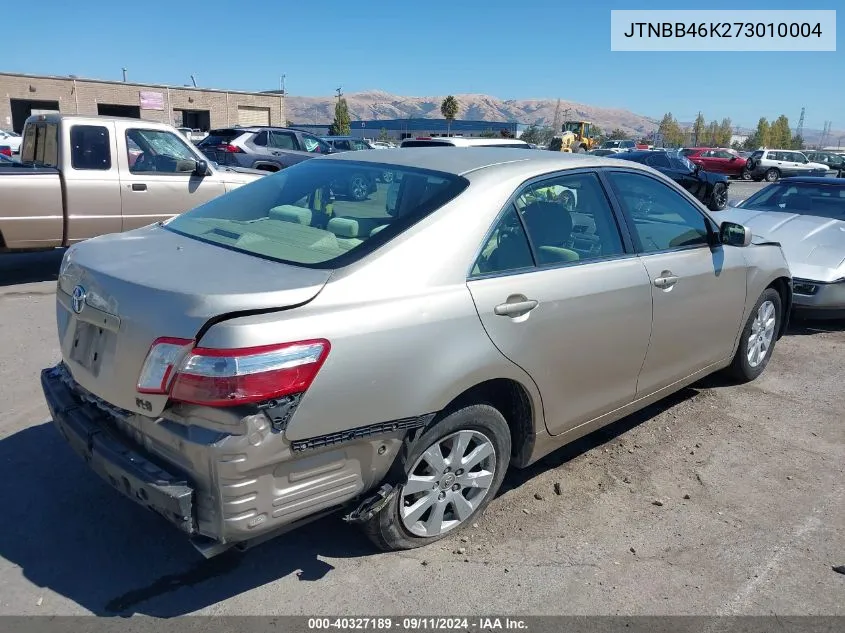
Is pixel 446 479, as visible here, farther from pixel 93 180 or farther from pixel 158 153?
pixel 158 153

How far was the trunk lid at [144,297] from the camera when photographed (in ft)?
7.63

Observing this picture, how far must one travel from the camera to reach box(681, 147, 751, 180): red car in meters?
34.6

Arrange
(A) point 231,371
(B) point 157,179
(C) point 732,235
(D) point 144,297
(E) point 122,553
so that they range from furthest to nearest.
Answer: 1. (B) point 157,179
2. (C) point 732,235
3. (E) point 122,553
4. (D) point 144,297
5. (A) point 231,371

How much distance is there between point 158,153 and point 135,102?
4576 centimetres

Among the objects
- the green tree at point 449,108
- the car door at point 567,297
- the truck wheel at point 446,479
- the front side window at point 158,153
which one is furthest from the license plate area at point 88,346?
the green tree at point 449,108

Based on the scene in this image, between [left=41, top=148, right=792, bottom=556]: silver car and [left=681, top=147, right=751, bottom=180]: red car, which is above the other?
[left=681, top=147, right=751, bottom=180]: red car

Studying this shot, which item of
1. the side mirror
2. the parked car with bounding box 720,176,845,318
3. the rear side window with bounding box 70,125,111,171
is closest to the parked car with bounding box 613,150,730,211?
the parked car with bounding box 720,176,845,318

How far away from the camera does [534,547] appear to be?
3100 mm

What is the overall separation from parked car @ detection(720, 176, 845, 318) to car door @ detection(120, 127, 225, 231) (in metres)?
6.24

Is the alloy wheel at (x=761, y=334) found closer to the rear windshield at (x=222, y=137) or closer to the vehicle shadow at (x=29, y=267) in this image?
the vehicle shadow at (x=29, y=267)

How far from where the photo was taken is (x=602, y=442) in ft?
13.8

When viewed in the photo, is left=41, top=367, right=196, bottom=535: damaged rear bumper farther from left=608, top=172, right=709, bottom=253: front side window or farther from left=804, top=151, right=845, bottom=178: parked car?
left=804, top=151, right=845, bottom=178: parked car

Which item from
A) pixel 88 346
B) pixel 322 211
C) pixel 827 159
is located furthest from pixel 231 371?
pixel 827 159

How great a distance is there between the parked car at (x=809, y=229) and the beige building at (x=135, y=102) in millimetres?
40181
